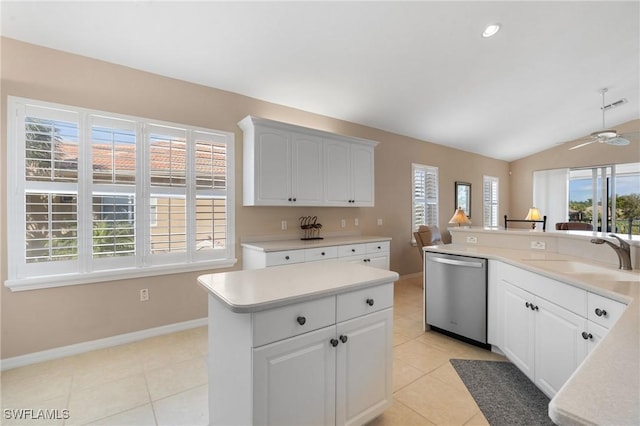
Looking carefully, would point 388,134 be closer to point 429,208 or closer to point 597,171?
point 429,208

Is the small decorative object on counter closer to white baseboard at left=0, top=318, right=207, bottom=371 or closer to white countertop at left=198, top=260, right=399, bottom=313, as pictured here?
white baseboard at left=0, top=318, right=207, bottom=371

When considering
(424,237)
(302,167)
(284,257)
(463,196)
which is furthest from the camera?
(463,196)

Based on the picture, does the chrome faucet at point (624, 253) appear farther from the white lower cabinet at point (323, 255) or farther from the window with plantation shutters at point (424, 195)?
the window with plantation shutters at point (424, 195)

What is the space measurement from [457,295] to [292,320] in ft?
6.82

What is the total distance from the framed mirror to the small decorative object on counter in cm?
389

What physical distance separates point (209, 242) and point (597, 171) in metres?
8.26

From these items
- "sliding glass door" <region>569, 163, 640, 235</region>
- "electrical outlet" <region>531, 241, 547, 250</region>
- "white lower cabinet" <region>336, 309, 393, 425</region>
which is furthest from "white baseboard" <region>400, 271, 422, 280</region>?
"sliding glass door" <region>569, 163, 640, 235</region>

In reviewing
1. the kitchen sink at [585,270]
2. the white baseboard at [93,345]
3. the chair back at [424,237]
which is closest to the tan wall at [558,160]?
the chair back at [424,237]

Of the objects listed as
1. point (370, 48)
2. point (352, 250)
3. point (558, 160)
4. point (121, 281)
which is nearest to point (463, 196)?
point (558, 160)

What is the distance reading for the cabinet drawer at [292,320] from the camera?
1281mm

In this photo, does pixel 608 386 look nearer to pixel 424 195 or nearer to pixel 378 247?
pixel 378 247

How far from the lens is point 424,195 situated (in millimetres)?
5961

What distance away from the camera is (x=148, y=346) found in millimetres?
2838

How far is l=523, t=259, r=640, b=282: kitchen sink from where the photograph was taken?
1815mm
